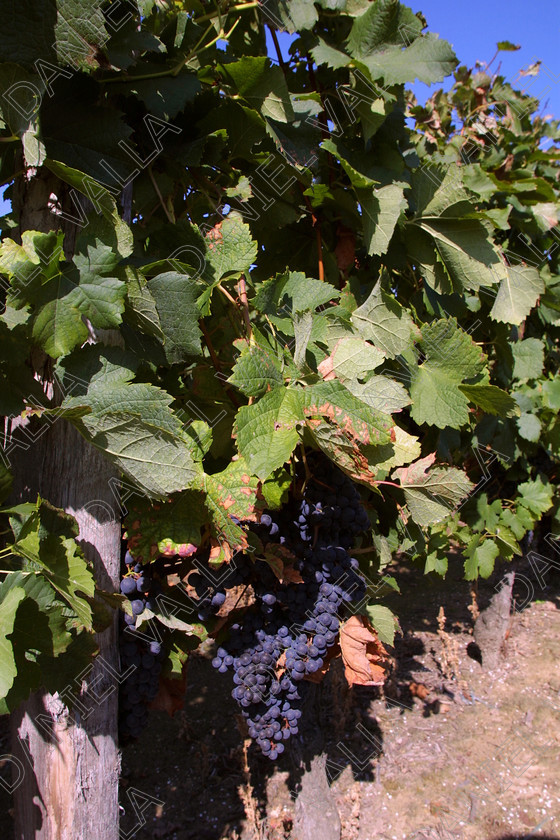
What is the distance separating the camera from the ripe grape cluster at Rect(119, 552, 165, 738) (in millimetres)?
1270

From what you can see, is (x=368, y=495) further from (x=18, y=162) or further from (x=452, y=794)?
(x=452, y=794)

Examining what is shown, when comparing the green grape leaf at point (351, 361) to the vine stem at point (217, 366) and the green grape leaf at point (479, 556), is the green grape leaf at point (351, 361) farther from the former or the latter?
the green grape leaf at point (479, 556)

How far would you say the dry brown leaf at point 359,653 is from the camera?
Answer: 147 centimetres

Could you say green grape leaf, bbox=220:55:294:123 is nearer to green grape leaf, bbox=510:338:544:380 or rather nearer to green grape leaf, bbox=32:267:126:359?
green grape leaf, bbox=32:267:126:359

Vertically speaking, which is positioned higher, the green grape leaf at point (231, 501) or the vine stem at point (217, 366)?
the vine stem at point (217, 366)

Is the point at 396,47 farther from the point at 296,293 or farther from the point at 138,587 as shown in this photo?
the point at 138,587

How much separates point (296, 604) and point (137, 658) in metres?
0.40

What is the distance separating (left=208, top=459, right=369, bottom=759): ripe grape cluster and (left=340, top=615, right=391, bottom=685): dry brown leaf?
0.04m

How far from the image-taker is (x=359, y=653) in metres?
1.50

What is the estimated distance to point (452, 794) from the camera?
312cm

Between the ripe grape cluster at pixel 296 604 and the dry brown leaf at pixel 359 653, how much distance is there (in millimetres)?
41

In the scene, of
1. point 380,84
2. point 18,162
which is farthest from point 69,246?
point 380,84

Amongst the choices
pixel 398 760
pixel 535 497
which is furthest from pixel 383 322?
pixel 398 760

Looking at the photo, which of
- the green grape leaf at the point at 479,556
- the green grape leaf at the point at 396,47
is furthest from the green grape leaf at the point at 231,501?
the green grape leaf at the point at 479,556
